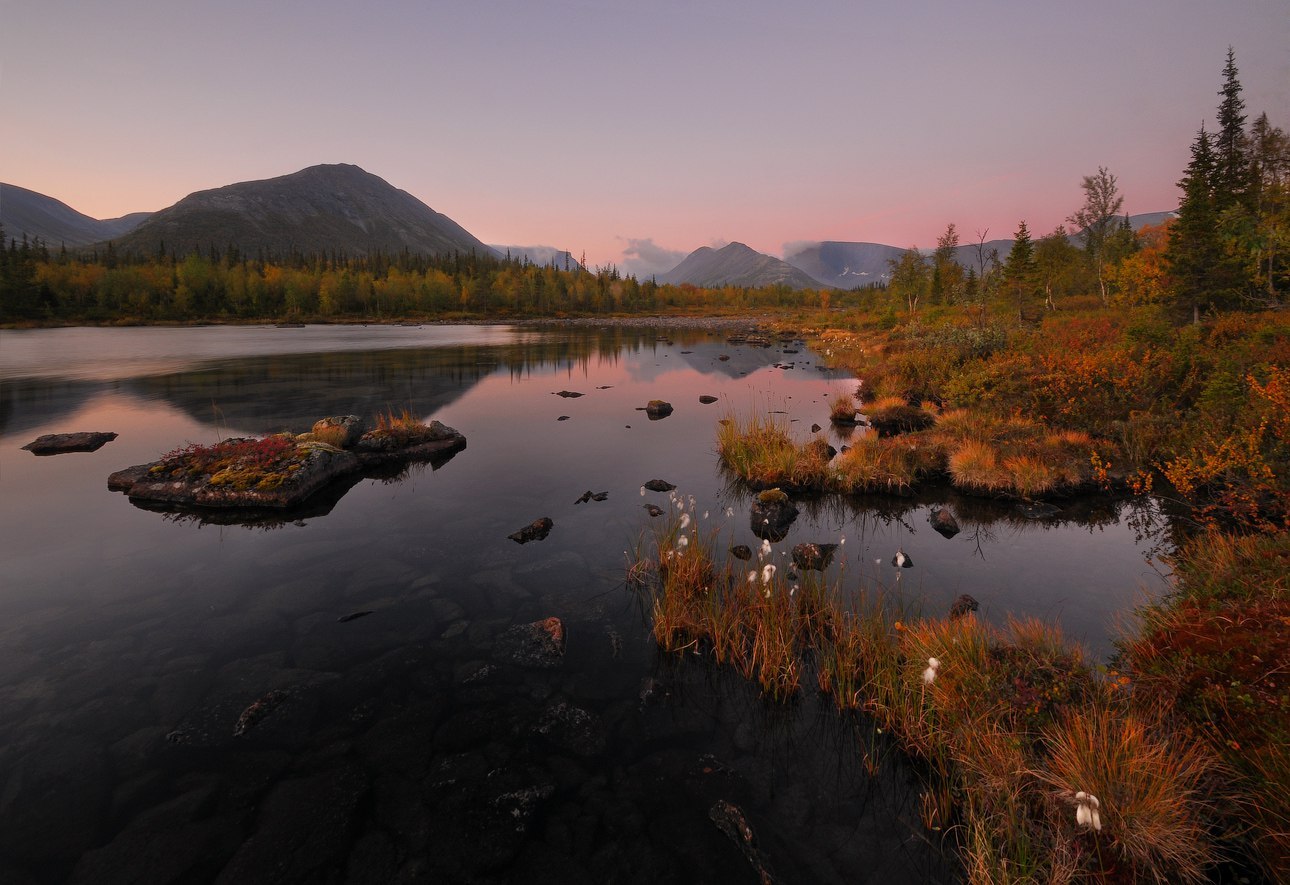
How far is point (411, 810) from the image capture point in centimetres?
580

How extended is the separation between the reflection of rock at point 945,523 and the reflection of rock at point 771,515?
12.0 ft

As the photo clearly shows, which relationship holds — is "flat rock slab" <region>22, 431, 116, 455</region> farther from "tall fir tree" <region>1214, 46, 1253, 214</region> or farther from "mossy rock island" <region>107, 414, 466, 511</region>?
"tall fir tree" <region>1214, 46, 1253, 214</region>

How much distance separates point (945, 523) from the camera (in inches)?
530

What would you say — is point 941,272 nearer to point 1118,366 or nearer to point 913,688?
point 1118,366

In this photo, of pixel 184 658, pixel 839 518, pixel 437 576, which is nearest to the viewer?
pixel 184 658

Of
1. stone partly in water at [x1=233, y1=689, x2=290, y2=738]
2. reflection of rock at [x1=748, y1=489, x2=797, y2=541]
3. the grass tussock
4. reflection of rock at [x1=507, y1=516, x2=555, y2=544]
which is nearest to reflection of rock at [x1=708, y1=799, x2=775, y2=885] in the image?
the grass tussock

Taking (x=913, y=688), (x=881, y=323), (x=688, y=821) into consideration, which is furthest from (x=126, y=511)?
(x=881, y=323)

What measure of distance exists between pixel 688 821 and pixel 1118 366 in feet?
79.9

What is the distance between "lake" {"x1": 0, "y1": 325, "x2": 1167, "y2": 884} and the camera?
5.41m

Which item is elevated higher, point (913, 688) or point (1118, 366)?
point (1118, 366)

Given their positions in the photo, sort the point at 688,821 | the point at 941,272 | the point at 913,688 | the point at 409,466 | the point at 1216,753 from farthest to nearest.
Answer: the point at 941,272
the point at 409,466
the point at 913,688
the point at 688,821
the point at 1216,753

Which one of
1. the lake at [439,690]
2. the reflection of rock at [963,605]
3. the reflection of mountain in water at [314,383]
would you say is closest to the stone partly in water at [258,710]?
the lake at [439,690]

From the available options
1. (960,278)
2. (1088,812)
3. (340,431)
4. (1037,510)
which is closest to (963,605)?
(1088,812)

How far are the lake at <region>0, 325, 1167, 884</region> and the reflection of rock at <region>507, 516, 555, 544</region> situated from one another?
351 millimetres
